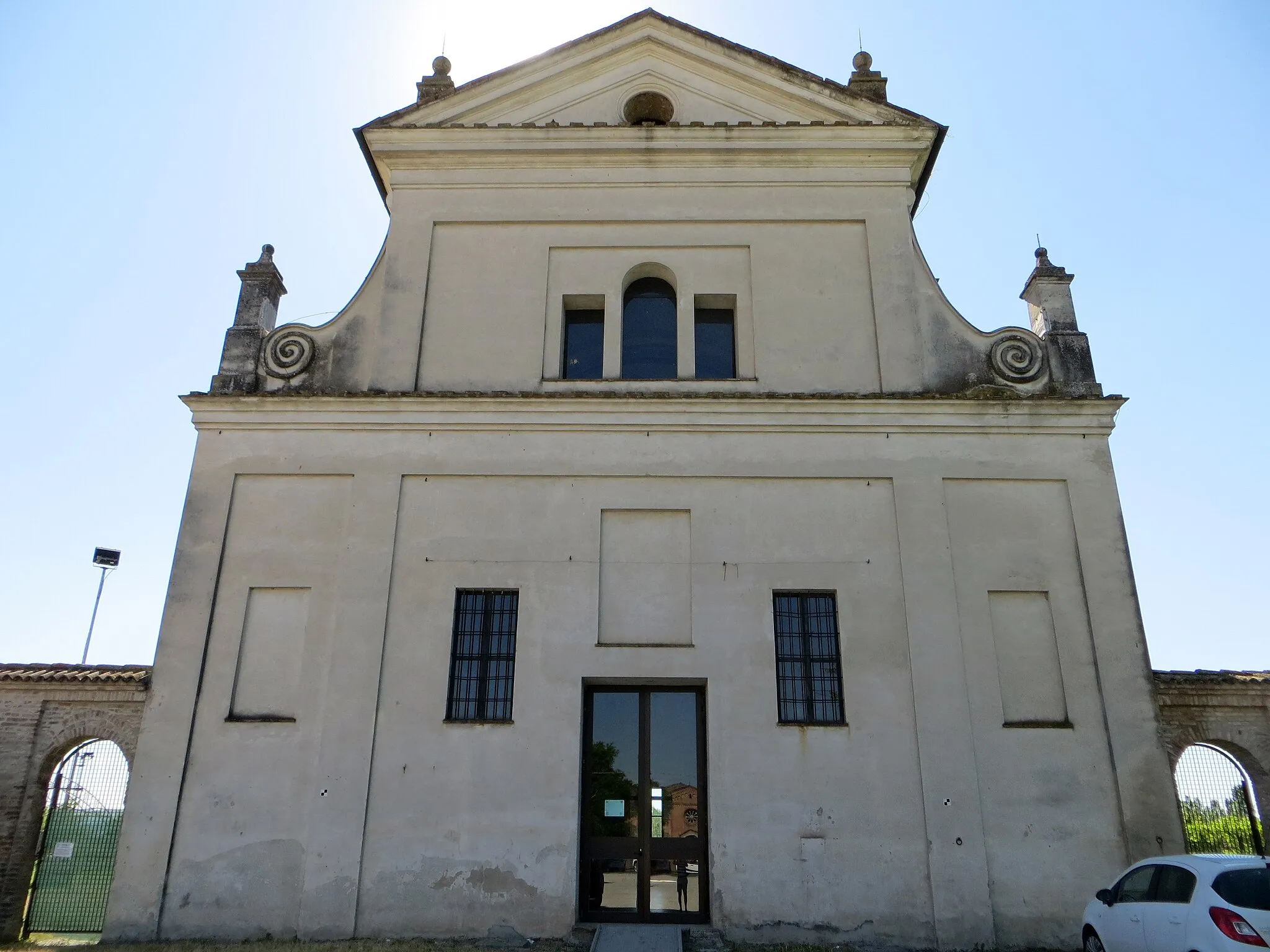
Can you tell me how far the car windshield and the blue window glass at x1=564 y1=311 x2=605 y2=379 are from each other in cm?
1030

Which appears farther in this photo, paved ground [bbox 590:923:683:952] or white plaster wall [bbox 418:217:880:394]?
white plaster wall [bbox 418:217:880:394]

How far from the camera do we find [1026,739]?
12664 mm

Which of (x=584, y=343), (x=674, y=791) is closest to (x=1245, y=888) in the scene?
(x=674, y=791)

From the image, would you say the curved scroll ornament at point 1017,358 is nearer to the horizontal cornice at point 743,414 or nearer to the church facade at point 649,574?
the church facade at point 649,574

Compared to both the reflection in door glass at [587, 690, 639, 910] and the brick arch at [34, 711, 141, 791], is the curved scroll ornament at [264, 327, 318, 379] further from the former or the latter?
the reflection in door glass at [587, 690, 639, 910]

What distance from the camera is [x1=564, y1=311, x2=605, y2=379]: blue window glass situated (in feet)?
50.4

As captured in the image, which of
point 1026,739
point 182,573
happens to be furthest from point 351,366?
point 1026,739

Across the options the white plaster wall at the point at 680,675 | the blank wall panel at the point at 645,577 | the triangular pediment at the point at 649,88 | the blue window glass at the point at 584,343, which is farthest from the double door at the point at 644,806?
the triangular pediment at the point at 649,88

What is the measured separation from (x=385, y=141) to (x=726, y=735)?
36.9 feet

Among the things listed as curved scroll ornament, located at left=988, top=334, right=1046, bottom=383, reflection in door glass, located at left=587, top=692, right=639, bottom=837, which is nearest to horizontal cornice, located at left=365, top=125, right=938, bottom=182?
curved scroll ornament, located at left=988, top=334, right=1046, bottom=383

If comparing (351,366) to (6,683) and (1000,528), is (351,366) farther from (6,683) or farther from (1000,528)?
(1000,528)

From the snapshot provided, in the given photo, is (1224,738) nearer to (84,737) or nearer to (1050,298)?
(1050,298)

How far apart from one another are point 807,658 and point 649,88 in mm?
10235

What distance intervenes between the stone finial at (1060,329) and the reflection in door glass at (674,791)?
7.57 metres
